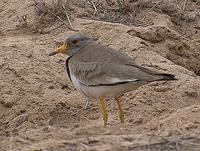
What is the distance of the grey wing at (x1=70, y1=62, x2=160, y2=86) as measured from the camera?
18.4ft

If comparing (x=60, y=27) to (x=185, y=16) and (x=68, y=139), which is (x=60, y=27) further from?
(x=68, y=139)

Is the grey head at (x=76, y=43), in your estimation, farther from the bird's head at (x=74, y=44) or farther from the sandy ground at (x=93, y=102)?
the sandy ground at (x=93, y=102)

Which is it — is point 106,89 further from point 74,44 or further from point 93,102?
point 93,102

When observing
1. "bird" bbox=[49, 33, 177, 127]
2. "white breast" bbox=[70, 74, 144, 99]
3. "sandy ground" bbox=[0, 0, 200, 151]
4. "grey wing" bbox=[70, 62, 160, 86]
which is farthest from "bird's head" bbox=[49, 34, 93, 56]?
"sandy ground" bbox=[0, 0, 200, 151]

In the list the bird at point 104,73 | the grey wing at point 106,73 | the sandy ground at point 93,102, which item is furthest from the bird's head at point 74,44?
the sandy ground at point 93,102

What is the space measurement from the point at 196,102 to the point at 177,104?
259mm

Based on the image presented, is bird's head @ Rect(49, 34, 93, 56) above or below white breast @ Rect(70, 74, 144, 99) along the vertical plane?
above

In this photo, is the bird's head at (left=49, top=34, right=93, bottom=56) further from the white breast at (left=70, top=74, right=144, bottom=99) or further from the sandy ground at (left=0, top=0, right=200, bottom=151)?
the sandy ground at (left=0, top=0, right=200, bottom=151)

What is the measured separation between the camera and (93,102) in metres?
7.24

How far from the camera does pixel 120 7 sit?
365 inches

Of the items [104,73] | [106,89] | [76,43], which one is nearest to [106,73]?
[104,73]

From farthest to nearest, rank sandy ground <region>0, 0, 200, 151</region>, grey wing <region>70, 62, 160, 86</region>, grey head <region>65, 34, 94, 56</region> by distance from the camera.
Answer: grey head <region>65, 34, 94, 56</region> → grey wing <region>70, 62, 160, 86</region> → sandy ground <region>0, 0, 200, 151</region>

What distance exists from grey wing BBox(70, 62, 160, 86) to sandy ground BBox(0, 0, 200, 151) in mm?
448

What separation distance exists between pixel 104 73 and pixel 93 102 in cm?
149
